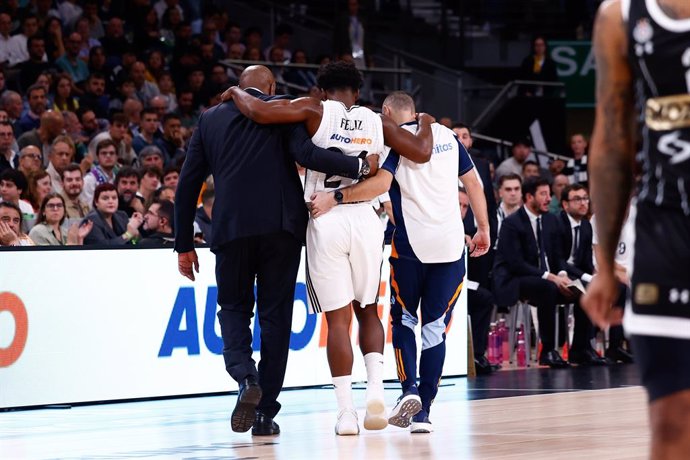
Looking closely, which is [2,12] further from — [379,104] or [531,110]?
[531,110]

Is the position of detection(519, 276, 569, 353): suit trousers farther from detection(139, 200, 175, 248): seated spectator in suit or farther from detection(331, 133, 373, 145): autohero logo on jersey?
detection(331, 133, 373, 145): autohero logo on jersey

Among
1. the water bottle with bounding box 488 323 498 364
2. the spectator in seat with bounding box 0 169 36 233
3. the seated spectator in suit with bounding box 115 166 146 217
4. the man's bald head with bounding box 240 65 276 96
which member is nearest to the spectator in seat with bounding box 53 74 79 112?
the seated spectator in suit with bounding box 115 166 146 217

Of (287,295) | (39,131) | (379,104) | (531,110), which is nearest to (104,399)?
(287,295)

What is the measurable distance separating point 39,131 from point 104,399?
4.63 meters

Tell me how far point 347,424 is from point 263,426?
20.2 inches

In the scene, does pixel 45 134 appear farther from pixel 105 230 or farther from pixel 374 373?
pixel 374 373

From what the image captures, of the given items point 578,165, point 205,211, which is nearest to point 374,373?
point 205,211

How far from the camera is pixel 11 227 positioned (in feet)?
32.7

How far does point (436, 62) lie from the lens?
22.3m

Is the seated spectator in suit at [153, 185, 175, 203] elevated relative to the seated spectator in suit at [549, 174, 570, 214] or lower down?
elevated

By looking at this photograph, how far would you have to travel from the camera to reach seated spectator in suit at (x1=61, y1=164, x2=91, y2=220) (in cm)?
Result: 1161

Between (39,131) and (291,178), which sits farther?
(39,131)

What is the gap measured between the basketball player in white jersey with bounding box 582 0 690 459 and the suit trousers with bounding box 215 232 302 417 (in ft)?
14.0

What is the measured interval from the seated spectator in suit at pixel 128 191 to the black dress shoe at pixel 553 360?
445 cm
